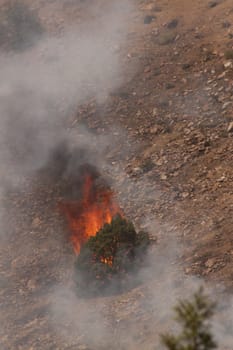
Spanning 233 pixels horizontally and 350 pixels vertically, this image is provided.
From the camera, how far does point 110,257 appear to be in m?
17.7

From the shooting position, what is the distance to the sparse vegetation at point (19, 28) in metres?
32.5

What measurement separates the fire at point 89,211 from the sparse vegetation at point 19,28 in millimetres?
13787

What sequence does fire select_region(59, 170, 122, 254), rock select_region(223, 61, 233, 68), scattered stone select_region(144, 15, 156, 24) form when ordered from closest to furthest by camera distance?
fire select_region(59, 170, 122, 254)
rock select_region(223, 61, 233, 68)
scattered stone select_region(144, 15, 156, 24)

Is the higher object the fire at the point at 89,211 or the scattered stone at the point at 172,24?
the scattered stone at the point at 172,24

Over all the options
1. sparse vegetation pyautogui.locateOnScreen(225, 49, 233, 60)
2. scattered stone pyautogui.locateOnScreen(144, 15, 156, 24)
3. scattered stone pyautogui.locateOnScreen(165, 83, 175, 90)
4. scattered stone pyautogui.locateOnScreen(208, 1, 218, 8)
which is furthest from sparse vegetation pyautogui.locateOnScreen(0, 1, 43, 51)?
sparse vegetation pyautogui.locateOnScreen(225, 49, 233, 60)

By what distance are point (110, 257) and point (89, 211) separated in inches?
152

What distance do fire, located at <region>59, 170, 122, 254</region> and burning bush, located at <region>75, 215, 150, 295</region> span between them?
181 cm

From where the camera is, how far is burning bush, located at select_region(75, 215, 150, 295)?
677 inches

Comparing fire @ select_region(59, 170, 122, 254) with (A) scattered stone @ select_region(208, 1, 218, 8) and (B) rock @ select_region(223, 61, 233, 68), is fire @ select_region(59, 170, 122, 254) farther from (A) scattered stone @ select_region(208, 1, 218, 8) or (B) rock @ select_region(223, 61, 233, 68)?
(A) scattered stone @ select_region(208, 1, 218, 8)

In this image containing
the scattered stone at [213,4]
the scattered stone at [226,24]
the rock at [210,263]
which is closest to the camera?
the rock at [210,263]

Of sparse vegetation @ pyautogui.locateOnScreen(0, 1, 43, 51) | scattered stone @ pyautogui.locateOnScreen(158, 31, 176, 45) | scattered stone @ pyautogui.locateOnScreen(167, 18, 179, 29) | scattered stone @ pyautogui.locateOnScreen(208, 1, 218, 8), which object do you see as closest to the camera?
scattered stone @ pyautogui.locateOnScreen(158, 31, 176, 45)

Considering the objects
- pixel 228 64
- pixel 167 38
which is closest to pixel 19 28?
pixel 167 38

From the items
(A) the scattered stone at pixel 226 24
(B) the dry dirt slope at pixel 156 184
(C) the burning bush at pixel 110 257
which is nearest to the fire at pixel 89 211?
(B) the dry dirt slope at pixel 156 184

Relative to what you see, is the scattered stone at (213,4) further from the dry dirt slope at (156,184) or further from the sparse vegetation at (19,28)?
the sparse vegetation at (19,28)
